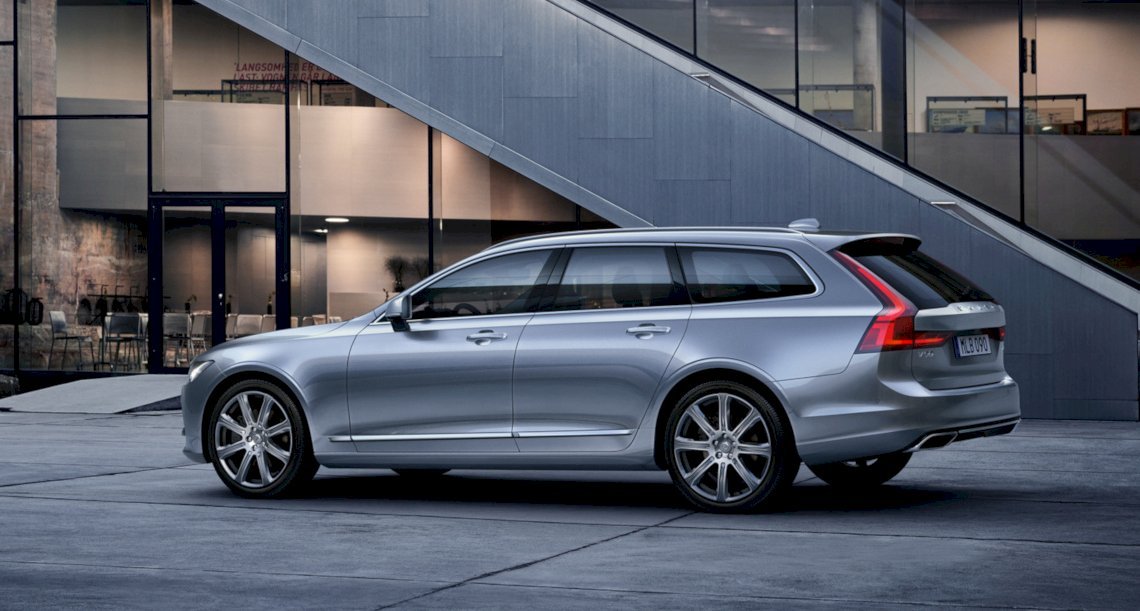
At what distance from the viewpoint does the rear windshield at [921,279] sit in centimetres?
880

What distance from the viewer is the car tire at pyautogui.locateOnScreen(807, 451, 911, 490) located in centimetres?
1020

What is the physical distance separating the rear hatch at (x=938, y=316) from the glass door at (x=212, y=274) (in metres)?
15.2

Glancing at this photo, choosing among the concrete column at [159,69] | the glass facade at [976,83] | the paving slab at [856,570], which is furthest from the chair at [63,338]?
the paving slab at [856,570]

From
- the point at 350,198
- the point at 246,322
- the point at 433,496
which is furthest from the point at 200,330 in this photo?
the point at 433,496

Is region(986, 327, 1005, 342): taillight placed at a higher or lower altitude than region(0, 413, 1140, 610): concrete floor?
higher

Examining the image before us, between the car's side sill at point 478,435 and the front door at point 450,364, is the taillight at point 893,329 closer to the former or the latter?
the car's side sill at point 478,435

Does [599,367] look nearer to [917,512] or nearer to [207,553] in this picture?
[917,512]

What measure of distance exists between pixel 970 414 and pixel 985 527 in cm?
69

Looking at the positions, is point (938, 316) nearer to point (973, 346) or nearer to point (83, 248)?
point (973, 346)

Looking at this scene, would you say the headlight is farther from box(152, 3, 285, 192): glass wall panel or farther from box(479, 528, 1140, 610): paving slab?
box(152, 3, 285, 192): glass wall panel

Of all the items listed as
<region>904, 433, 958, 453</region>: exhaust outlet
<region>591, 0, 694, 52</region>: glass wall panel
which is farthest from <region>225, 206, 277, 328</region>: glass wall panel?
<region>904, 433, 958, 453</region>: exhaust outlet

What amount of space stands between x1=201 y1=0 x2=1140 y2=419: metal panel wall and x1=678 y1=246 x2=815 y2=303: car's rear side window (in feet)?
28.4

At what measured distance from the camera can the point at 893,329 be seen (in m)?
8.56

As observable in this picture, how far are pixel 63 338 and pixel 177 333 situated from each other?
173cm
